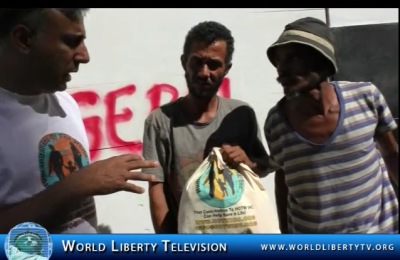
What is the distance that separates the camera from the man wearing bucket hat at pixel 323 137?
297 centimetres

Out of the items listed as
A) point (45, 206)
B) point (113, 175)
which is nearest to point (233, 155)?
point (113, 175)

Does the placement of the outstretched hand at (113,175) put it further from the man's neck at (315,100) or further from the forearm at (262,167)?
the man's neck at (315,100)

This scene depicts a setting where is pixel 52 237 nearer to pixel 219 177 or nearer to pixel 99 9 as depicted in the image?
pixel 219 177

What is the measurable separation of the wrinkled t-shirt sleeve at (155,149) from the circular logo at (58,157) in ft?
0.92

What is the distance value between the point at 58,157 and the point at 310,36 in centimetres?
127

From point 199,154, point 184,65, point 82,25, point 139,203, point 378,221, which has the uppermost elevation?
point 82,25

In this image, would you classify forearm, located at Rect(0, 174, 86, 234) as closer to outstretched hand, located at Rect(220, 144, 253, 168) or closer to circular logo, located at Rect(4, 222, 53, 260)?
circular logo, located at Rect(4, 222, 53, 260)

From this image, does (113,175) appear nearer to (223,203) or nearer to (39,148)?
(39,148)

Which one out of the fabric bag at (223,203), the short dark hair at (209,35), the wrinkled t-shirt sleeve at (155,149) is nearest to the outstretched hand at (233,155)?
the fabric bag at (223,203)

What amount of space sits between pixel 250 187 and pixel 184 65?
0.65m

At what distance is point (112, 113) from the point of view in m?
3.06
